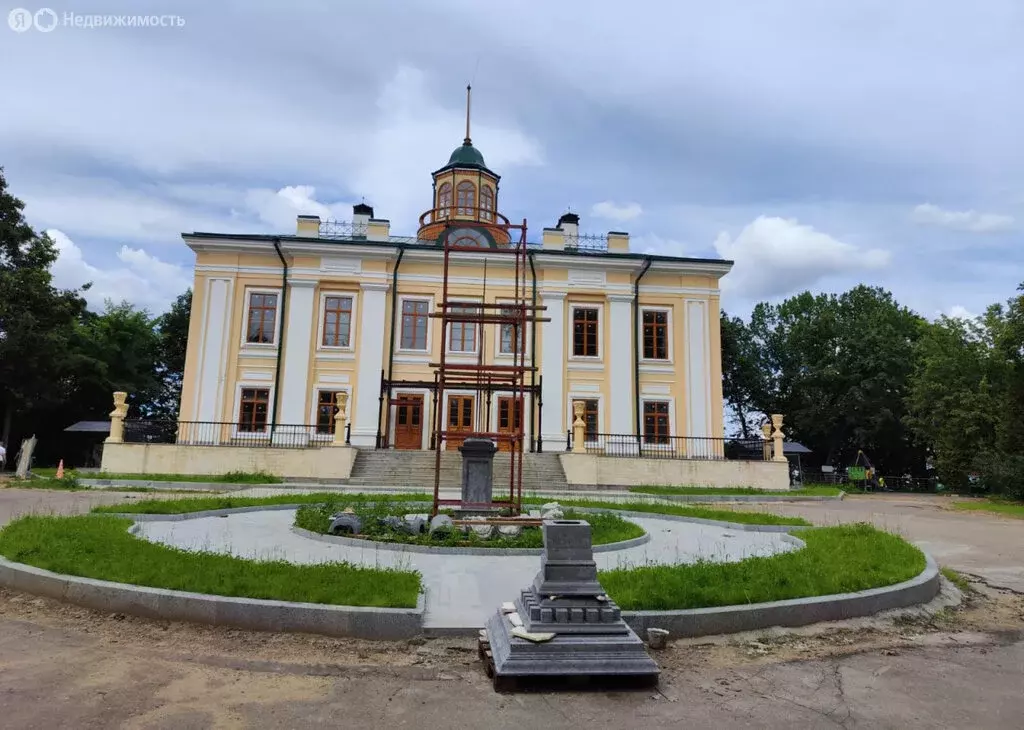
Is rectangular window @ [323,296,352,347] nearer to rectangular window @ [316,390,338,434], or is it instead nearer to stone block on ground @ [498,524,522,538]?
rectangular window @ [316,390,338,434]

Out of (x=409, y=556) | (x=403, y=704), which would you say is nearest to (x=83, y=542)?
(x=409, y=556)

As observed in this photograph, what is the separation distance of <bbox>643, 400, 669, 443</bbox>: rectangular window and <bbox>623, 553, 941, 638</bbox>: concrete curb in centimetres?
2066

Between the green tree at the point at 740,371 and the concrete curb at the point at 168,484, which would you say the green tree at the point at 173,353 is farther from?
the green tree at the point at 740,371

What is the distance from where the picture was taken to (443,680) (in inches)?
158

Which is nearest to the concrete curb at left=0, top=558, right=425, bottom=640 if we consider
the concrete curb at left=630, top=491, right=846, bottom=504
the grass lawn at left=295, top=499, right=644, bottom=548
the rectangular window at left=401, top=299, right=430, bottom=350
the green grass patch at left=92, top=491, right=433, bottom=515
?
the grass lawn at left=295, top=499, right=644, bottom=548

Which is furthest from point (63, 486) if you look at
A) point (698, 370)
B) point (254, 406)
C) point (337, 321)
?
point (698, 370)

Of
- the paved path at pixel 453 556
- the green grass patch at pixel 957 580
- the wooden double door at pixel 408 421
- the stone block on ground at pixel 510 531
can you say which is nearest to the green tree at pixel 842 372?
the wooden double door at pixel 408 421

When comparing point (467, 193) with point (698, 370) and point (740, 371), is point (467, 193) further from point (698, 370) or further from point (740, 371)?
point (740, 371)

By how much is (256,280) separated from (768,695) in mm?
26066

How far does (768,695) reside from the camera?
12.7ft

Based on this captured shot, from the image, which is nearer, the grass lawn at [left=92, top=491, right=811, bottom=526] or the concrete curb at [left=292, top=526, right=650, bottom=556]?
the concrete curb at [left=292, top=526, right=650, bottom=556]

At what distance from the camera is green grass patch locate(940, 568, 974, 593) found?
22.5 feet

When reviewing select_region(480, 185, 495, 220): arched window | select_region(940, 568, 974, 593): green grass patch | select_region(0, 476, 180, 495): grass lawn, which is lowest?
select_region(940, 568, 974, 593): green grass patch

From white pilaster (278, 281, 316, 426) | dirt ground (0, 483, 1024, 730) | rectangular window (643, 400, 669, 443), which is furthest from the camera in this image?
rectangular window (643, 400, 669, 443)
